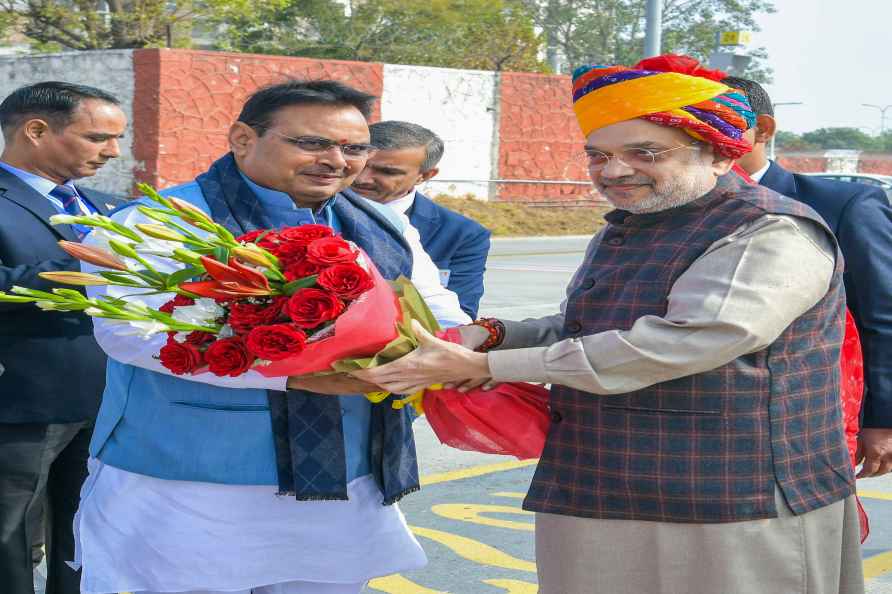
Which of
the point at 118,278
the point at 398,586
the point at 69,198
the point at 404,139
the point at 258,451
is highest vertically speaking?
the point at 404,139

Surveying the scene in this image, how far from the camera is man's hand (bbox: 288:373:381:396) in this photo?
2984 millimetres

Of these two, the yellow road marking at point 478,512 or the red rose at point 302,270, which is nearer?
the red rose at point 302,270

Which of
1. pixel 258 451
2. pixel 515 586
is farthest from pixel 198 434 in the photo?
pixel 515 586

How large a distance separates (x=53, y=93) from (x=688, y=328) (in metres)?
2.96

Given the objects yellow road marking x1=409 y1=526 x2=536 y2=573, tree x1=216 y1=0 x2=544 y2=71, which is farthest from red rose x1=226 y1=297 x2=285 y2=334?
tree x1=216 y1=0 x2=544 y2=71

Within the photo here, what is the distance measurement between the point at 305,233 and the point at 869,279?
5.99 feet

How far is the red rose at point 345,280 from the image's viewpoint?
9.05 feet

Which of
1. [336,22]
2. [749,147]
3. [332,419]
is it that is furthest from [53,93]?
[336,22]

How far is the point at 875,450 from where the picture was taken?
12.8 feet

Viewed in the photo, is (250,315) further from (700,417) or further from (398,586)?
(398,586)

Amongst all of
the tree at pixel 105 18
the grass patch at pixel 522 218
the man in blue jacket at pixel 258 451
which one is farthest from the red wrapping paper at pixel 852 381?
the tree at pixel 105 18

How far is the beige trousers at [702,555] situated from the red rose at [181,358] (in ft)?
3.12

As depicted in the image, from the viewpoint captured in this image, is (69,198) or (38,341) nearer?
(38,341)

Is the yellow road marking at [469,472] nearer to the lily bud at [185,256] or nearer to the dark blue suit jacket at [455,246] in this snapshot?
the dark blue suit jacket at [455,246]
